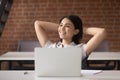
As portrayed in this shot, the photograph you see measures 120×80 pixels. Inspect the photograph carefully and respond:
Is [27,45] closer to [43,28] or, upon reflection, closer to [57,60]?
[43,28]

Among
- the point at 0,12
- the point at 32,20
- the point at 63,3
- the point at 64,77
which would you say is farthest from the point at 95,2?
the point at 64,77

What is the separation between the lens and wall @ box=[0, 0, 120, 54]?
4953 mm

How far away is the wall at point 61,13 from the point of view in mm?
4953

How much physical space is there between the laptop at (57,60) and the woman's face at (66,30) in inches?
15.7

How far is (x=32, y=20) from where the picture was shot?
16.4ft

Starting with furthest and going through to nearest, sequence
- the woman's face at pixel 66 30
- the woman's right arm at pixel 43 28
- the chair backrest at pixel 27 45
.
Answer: the chair backrest at pixel 27 45 → the woman's right arm at pixel 43 28 → the woman's face at pixel 66 30

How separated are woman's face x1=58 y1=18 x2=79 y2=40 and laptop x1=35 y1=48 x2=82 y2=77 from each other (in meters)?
0.40

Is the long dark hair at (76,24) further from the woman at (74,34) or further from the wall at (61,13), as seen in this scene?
the wall at (61,13)

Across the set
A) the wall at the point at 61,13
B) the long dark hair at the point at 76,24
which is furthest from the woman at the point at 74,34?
the wall at the point at 61,13

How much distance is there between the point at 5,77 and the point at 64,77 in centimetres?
46

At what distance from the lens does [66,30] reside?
7.20ft

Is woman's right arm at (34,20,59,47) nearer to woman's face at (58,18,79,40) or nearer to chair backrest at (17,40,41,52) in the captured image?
woman's face at (58,18,79,40)

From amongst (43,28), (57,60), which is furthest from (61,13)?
(57,60)

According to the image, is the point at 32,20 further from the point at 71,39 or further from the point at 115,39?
the point at 71,39
